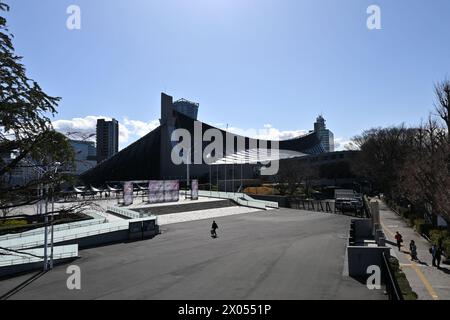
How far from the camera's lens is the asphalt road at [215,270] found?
1304cm

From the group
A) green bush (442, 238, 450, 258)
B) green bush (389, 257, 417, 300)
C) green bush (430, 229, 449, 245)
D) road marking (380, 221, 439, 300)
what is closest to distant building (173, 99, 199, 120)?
green bush (430, 229, 449, 245)

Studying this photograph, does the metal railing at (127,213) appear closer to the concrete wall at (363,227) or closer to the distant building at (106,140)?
the concrete wall at (363,227)

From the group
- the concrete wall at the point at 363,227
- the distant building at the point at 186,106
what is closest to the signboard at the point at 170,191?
the concrete wall at the point at 363,227

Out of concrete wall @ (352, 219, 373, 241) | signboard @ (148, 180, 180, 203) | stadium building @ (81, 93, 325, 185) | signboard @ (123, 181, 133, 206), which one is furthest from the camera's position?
stadium building @ (81, 93, 325, 185)

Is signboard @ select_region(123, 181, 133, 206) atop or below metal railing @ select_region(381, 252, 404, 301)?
atop

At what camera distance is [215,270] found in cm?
1617

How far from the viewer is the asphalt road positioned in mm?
13039

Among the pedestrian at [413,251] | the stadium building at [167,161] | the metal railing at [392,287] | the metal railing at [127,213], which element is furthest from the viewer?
the stadium building at [167,161]

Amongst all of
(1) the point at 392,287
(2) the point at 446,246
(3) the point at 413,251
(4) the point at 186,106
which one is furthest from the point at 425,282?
(4) the point at 186,106

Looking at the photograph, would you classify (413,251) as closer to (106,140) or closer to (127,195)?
(127,195)

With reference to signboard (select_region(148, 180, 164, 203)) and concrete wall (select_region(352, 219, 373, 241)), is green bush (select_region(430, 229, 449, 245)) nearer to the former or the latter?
concrete wall (select_region(352, 219, 373, 241))
